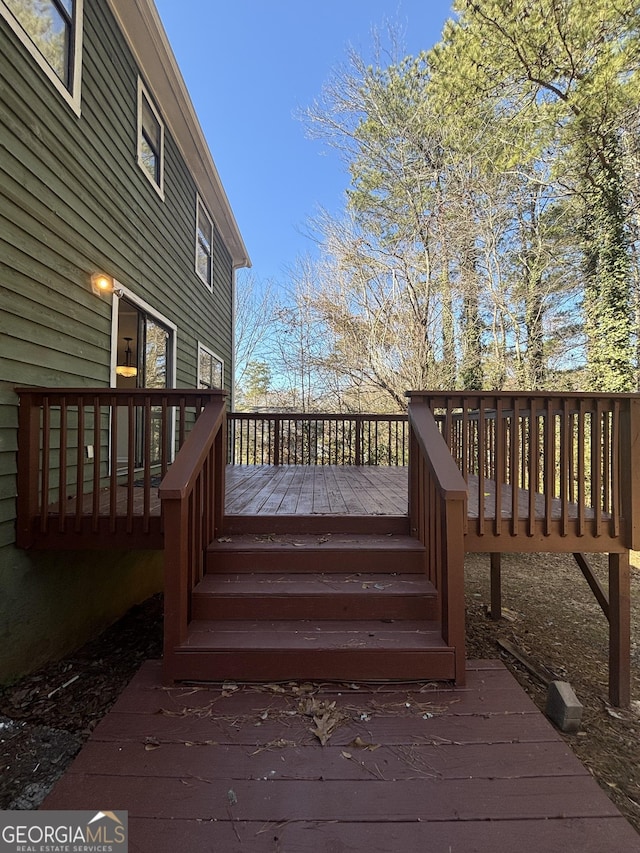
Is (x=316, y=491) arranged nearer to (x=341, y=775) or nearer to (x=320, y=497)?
(x=320, y=497)

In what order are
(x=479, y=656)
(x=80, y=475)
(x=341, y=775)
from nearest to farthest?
(x=341, y=775) < (x=80, y=475) < (x=479, y=656)

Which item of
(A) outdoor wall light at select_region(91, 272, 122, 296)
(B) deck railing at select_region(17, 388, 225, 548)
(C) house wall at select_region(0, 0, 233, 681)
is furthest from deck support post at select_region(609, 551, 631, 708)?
(A) outdoor wall light at select_region(91, 272, 122, 296)

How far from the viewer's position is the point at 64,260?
3252 millimetres

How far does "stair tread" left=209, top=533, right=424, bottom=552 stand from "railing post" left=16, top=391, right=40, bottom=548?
1176 mm

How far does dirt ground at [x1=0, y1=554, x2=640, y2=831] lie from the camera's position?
6.56 feet

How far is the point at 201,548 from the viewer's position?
8.50 feet

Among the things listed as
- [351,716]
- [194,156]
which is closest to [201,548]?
[351,716]

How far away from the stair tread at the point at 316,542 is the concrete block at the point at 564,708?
3.27ft

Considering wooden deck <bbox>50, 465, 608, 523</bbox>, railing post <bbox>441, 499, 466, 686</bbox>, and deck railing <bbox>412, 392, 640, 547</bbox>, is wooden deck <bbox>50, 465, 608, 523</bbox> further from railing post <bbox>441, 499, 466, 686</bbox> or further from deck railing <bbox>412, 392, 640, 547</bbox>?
railing post <bbox>441, 499, 466, 686</bbox>

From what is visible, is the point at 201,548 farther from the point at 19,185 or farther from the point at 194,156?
the point at 194,156

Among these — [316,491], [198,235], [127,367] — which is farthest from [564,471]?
[198,235]

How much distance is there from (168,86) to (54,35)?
2.12 m

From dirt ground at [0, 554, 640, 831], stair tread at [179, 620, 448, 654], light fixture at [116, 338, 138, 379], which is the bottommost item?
dirt ground at [0, 554, 640, 831]

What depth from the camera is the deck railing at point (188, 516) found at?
6.91 feet
